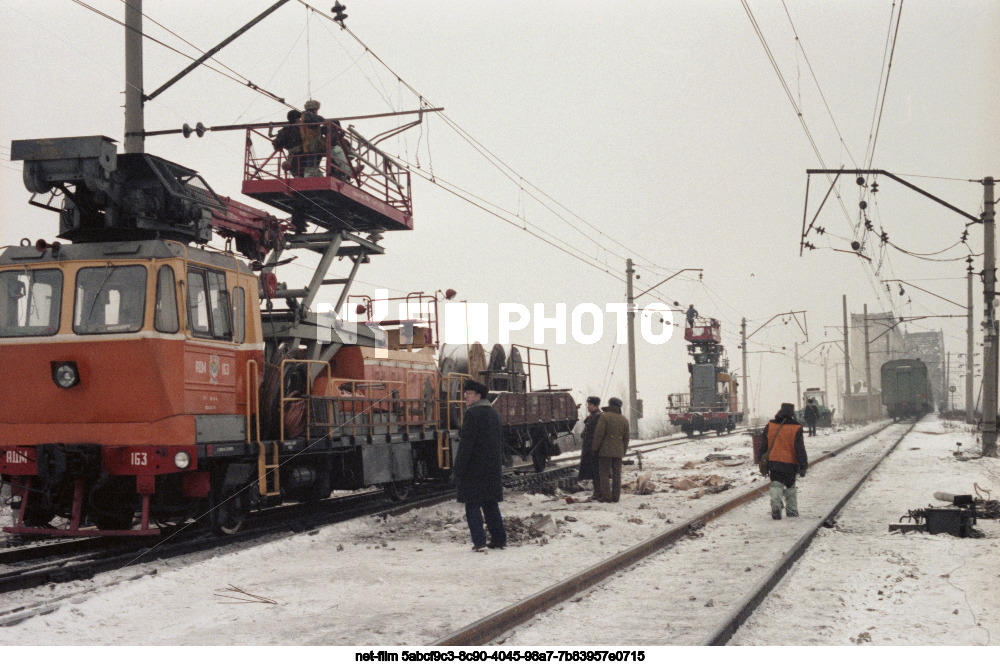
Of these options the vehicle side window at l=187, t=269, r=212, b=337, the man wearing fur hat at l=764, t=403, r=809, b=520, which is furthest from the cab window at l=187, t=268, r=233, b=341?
the man wearing fur hat at l=764, t=403, r=809, b=520

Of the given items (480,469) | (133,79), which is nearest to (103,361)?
(133,79)

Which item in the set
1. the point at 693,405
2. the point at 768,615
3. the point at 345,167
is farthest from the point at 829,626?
the point at 693,405

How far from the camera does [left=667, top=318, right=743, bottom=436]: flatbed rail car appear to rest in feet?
141

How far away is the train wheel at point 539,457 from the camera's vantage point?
20.5 m

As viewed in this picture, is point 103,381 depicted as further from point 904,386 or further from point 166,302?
point 904,386

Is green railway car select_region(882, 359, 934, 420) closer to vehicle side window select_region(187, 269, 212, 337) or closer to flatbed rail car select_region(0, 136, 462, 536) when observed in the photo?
flatbed rail car select_region(0, 136, 462, 536)

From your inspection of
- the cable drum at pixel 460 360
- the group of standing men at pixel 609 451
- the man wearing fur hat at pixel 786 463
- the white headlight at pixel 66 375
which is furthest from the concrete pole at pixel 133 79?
the man wearing fur hat at pixel 786 463

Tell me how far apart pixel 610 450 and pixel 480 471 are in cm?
513

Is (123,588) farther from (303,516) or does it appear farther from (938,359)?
(938,359)

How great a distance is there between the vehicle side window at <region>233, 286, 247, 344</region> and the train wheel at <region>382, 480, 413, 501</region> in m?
4.44

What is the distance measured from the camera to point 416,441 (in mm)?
15305

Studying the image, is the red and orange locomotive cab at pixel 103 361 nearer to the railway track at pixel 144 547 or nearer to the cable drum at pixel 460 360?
the railway track at pixel 144 547

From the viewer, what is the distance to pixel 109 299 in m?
10.0

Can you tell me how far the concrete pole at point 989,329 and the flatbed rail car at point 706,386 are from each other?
794 inches
